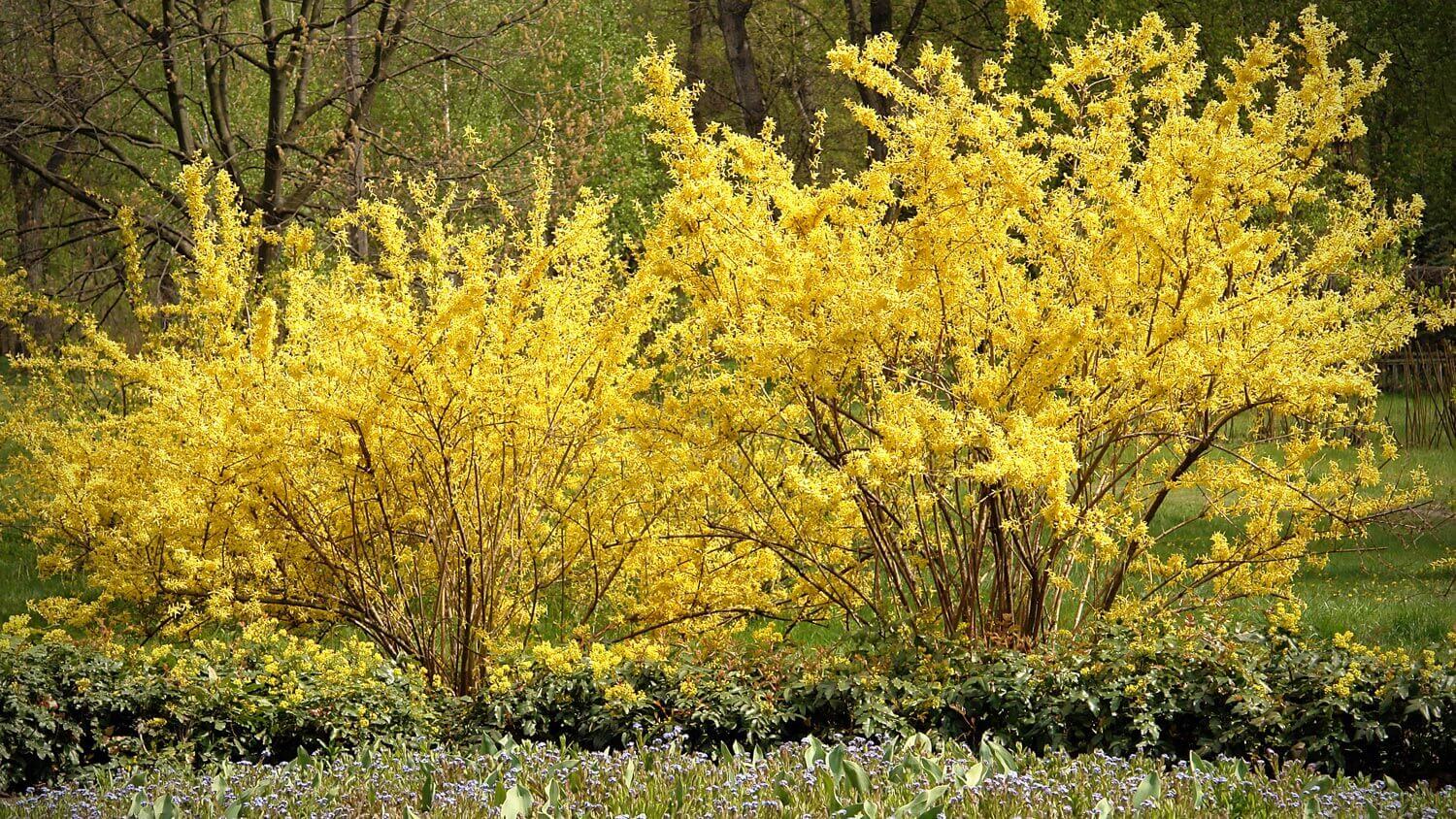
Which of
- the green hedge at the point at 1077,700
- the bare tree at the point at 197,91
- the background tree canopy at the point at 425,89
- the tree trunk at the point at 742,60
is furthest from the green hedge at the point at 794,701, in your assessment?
the tree trunk at the point at 742,60

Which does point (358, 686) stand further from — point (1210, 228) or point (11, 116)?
point (11, 116)

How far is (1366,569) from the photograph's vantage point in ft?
24.2

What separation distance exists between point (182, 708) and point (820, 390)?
2.43 meters

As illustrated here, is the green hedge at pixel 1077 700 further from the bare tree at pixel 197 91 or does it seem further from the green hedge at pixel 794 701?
the bare tree at pixel 197 91

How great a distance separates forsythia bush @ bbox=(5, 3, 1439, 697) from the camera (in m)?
5.05

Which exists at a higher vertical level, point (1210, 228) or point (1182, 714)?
point (1210, 228)

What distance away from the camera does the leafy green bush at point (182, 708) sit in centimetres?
471

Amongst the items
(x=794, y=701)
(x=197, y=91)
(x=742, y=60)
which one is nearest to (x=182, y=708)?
(x=794, y=701)

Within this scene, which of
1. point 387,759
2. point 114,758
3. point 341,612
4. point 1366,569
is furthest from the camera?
point 1366,569

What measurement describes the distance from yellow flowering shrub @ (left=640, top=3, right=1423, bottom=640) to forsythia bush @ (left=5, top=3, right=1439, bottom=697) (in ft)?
0.06

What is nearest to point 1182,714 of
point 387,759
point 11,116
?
point 387,759

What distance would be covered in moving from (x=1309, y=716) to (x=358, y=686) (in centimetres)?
311

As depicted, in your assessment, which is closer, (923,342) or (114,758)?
(114,758)

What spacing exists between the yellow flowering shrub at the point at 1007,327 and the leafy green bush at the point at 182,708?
4.86ft
